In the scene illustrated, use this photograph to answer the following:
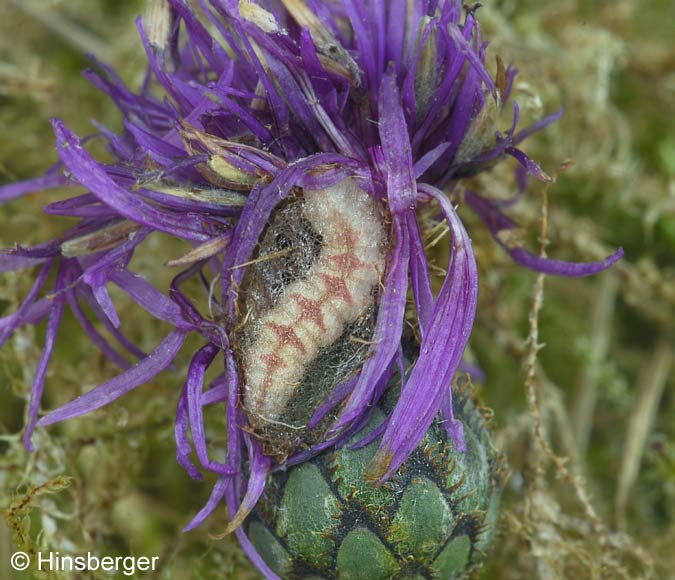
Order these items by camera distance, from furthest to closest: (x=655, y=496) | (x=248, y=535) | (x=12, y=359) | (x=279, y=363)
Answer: (x=655, y=496)
(x=12, y=359)
(x=248, y=535)
(x=279, y=363)

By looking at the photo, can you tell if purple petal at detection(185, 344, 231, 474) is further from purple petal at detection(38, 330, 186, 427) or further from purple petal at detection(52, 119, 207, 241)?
purple petal at detection(52, 119, 207, 241)

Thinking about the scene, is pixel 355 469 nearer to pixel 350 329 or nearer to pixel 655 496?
pixel 350 329

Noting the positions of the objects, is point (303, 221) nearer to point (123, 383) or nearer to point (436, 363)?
point (436, 363)

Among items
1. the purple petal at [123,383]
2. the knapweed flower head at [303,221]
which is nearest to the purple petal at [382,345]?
the knapweed flower head at [303,221]

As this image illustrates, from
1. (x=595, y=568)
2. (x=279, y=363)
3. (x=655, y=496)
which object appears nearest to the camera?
(x=279, y=363)

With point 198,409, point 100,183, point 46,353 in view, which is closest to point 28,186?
point 46,353

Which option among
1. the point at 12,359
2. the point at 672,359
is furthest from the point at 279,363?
the point at 672,359

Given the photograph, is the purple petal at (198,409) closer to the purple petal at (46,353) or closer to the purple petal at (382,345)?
the purple petal at (382,345)

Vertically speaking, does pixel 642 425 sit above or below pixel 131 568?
above
